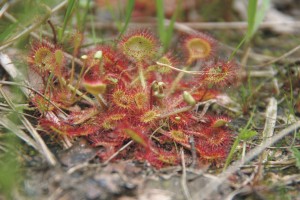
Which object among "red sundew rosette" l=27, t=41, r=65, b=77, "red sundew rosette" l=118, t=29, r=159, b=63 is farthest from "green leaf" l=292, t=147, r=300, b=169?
"red sundew rosette" l=27, t=41, r=65, b=77

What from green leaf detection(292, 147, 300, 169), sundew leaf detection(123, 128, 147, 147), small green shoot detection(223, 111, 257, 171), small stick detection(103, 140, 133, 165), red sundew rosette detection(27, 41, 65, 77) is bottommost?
green leaf detection(292, 147, 300, 169)

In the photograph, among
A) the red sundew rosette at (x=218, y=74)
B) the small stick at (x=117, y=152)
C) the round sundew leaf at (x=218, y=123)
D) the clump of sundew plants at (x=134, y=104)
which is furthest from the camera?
the red sundew rosette at (x=218, y=74)

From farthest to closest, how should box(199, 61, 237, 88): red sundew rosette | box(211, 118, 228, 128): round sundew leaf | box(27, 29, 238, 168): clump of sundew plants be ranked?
box(199, 61, 237, 88): red sundew rosette, box(211, 118, 228, 128): round sundew leaf, box(27, 29, 238, 168): clump of sundew plants

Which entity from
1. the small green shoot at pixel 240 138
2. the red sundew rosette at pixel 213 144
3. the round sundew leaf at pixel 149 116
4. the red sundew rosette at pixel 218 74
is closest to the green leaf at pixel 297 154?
the small green shoot at pixel 240 138

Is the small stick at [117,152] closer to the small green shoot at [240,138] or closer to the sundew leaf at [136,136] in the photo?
the sundew leaf at [136,136]

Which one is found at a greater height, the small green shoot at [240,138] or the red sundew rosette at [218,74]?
the red sundew rosette at [218,74]

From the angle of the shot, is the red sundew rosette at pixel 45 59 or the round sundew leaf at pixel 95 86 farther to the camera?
the red sundew rosette at pixel 45 59

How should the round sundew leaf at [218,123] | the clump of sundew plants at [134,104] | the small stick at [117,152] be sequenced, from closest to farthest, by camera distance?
the small stick at [117,152]
the clump of sundew plants at [134,104]
the round sundew leaf at [218,123]

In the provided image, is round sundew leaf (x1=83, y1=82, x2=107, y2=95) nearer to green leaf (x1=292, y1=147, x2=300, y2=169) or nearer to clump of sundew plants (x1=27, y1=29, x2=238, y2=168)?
clump of sundew plants (x1=27, y1=29, x2=238, y2=168)

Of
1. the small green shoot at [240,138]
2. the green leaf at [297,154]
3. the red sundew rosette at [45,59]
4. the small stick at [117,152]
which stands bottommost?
the green leaf at [297,154]
